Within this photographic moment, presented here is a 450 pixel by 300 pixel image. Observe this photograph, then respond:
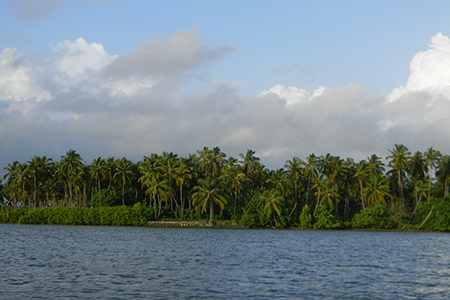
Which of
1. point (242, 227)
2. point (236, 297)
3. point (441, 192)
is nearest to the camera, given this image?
point (236, 297)

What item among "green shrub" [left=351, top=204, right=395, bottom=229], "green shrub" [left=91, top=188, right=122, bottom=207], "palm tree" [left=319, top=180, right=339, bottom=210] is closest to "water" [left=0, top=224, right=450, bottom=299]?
"green shrub" [left=351, top=204, right=395, bottom=229]

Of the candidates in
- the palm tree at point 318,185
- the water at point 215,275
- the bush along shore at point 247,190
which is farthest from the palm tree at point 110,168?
the water at point 215,275

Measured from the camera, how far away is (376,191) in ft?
362

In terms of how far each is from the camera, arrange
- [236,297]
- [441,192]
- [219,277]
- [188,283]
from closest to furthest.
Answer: [236,297], [188,283], [219,277], [441,192]

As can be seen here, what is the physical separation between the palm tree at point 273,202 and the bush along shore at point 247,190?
0.81 ft

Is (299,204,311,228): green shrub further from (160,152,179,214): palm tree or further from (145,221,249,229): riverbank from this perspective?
(160,152,179,214): palm tree

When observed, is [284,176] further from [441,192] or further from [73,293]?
[73,293]

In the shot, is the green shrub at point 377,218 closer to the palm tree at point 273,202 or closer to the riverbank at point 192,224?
the palm tree at point 273,202

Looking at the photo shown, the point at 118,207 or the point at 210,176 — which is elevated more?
the point at 210,176

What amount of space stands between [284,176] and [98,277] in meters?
93.8

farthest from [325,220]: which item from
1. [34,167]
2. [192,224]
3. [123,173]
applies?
[34,167]

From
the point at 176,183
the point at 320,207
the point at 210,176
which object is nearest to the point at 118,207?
the point at 176,183

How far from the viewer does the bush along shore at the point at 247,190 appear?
110 m

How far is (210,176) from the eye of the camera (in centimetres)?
11825
